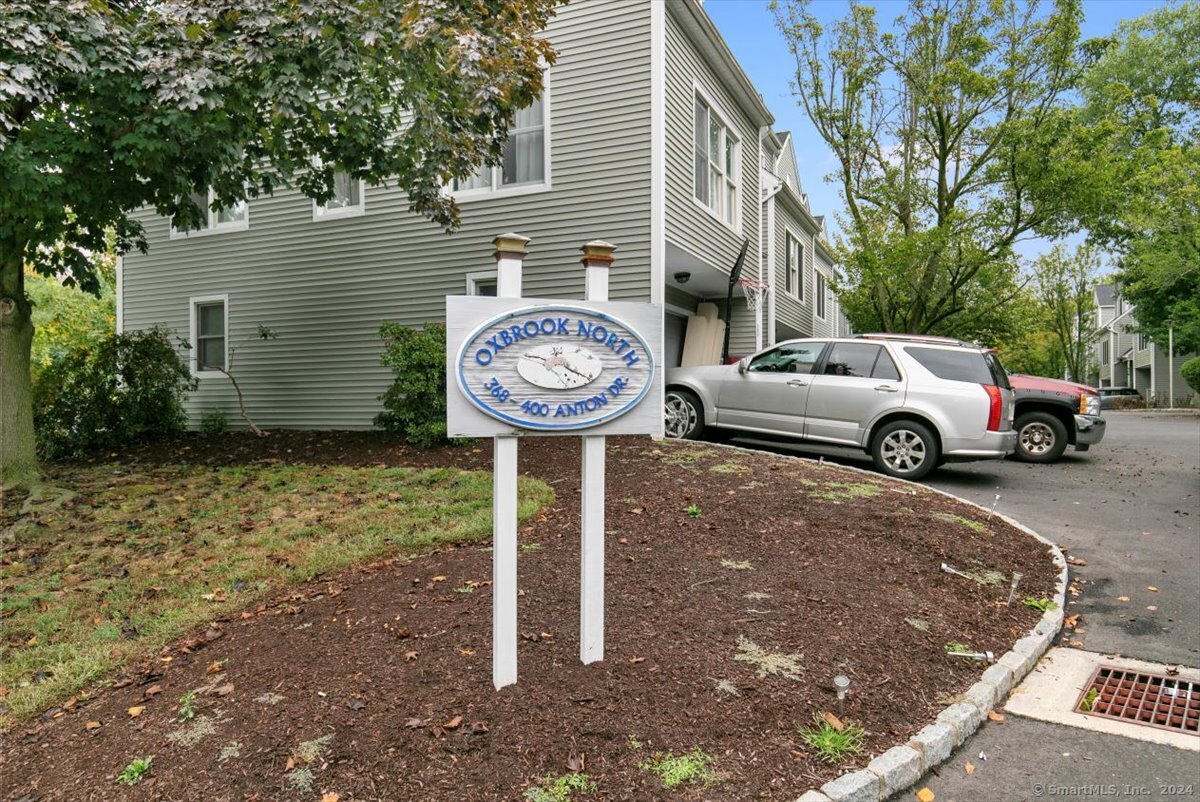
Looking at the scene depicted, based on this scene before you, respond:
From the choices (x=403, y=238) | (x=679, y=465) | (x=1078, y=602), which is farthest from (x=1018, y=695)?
(x=403, y=238)

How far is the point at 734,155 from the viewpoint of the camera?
46.0 feet

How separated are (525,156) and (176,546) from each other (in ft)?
25.7

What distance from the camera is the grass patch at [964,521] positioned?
6109mm

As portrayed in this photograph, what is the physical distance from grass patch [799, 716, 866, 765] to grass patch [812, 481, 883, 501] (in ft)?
12.3

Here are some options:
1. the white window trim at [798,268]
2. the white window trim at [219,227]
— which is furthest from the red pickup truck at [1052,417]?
the white window trim at [219,227]

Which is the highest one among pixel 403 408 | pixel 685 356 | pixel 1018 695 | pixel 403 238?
pixel 403 238

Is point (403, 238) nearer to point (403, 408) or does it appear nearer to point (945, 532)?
point (403, 408)

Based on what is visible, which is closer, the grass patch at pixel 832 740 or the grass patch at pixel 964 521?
the grass patch at pixel 832 740

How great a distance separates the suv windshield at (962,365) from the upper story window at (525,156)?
607 centimetres

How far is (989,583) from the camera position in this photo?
16.1 ft

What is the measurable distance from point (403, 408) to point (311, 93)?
163 inches

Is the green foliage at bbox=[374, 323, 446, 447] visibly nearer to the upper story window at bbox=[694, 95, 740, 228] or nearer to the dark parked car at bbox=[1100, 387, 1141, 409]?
the upper story window at bbox=[694, 95, 740, 228]

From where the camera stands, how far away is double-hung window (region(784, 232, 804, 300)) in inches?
749

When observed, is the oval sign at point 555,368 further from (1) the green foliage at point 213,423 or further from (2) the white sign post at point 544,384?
(1) the green foliage at point 213,423
